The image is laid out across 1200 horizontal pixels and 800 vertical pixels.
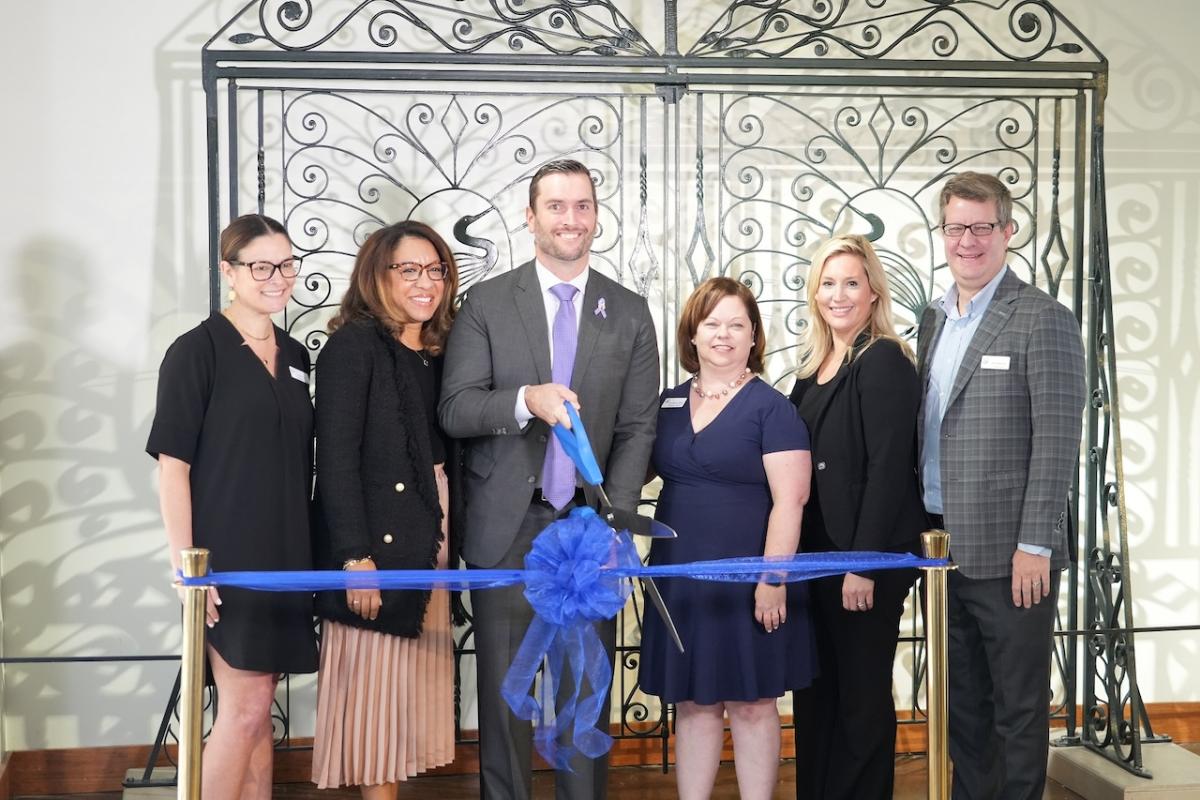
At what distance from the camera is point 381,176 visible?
4012mm

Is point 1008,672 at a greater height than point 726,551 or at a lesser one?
lesser

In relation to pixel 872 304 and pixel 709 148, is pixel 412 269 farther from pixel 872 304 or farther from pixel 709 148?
pixel 709 148

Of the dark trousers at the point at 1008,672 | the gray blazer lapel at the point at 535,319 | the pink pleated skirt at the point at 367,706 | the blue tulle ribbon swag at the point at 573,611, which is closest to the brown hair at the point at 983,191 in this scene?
the dark trousers at the point at 1008,672

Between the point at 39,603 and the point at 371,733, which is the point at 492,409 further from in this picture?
the point at 39,603

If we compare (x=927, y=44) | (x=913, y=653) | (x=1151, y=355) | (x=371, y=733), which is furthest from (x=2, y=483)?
(x=1151, y=355)

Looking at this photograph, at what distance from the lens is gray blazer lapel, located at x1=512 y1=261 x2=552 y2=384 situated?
9.79 ft

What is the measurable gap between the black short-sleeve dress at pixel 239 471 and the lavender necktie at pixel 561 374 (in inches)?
23.5

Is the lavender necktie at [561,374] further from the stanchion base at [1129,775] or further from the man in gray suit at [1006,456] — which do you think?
the stanchion base at [1129,775]

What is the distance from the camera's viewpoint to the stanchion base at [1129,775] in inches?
145

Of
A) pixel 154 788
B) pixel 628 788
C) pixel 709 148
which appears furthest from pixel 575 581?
pixel 709 148

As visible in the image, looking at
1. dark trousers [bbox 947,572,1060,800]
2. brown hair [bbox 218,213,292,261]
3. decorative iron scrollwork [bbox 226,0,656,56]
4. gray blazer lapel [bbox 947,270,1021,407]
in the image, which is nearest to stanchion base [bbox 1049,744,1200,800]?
dark trousers [bbox 947,572,1060,800]

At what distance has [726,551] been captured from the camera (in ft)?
9.57

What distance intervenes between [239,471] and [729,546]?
3.84 feet

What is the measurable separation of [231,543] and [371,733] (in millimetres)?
569
